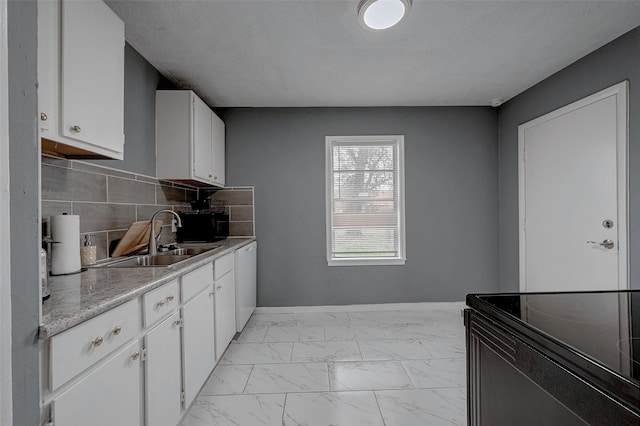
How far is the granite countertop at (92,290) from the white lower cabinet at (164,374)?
0.23 metres

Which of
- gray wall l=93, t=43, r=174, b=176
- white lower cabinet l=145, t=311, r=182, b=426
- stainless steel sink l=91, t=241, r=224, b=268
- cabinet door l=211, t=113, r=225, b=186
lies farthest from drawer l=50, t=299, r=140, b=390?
cabinet door l=211, t=113, r=225, b=186

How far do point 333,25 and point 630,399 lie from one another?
2.26 metres

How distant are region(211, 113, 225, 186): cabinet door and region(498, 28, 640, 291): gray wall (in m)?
3.21

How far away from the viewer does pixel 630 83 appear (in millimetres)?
2229

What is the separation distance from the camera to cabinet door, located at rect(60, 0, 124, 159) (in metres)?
1.34

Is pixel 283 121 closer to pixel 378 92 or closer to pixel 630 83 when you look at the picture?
pixel 378 92

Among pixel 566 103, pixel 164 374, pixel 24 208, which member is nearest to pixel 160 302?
pixel 164 374

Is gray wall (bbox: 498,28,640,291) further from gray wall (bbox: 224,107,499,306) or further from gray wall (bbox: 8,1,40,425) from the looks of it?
gray wall (bbox: 8,1,40,425)

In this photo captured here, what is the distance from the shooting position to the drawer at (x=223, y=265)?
7.72 ft

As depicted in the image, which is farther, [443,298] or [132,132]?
[443,298]

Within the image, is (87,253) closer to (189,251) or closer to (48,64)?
(189,251)

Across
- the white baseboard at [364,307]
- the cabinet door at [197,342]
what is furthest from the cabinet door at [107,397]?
the white baseboard at [364,307]

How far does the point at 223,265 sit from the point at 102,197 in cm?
94

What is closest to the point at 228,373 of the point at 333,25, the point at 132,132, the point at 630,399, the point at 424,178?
the point at 132,132
